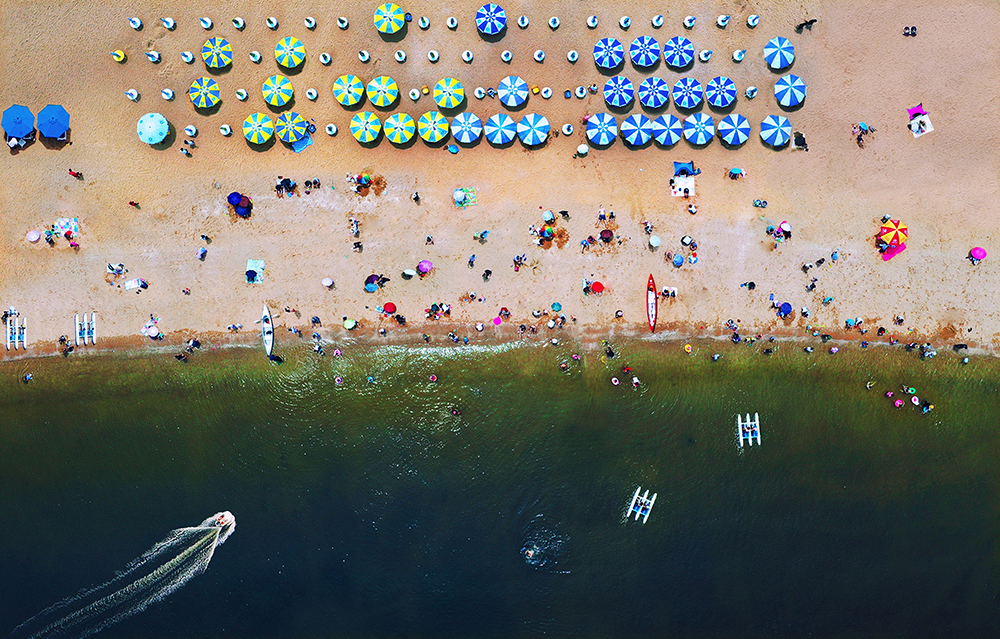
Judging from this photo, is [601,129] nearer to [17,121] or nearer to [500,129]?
[500,129]

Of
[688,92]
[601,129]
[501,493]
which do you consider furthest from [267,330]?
[688,92]

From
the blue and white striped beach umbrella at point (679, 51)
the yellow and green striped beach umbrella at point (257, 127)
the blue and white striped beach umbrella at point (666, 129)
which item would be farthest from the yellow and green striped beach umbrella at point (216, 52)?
the blue and white striped beach umbrella at point (679, 51)

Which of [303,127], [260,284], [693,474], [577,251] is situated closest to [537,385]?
[577,251]

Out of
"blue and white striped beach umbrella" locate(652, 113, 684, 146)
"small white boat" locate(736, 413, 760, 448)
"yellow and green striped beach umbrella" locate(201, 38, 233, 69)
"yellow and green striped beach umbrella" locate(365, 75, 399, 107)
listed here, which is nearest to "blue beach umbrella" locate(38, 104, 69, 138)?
"yellow and green striped beach umbrella" locate(201, 38, 233, 69)

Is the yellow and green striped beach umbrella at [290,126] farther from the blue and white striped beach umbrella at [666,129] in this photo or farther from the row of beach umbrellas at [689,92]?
the blue and white striped beach umbrella at [666,129]

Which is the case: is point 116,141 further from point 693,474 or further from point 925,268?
point 925,268

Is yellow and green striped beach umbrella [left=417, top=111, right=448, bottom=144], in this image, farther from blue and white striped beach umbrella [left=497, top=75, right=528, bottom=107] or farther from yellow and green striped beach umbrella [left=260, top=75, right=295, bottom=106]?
yellow and green striped beach umbrella [left=260, top=75, right=295, bottom=106]

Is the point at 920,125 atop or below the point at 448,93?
below
